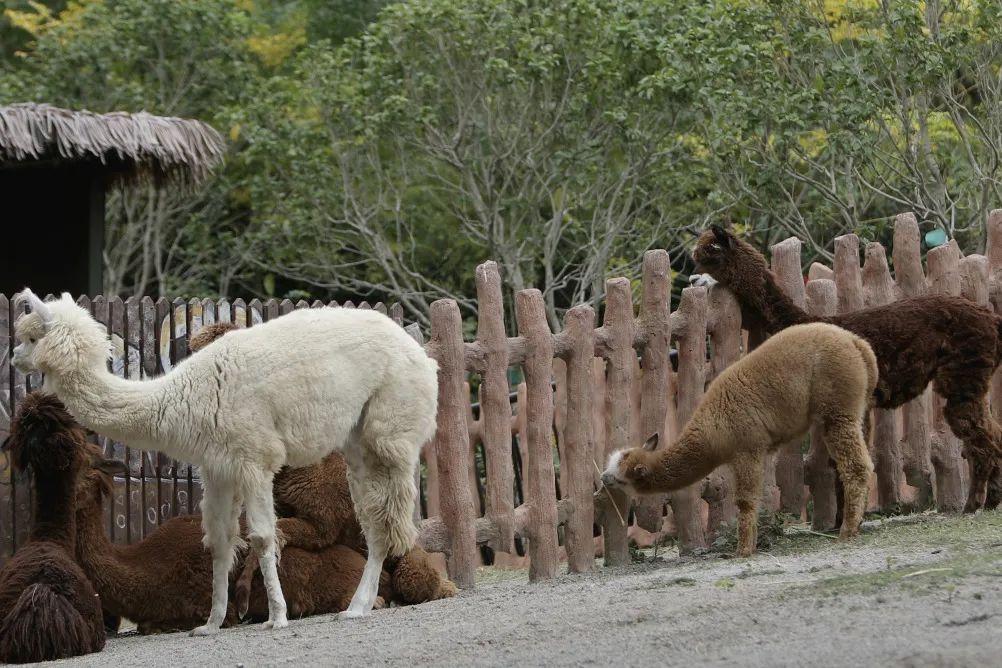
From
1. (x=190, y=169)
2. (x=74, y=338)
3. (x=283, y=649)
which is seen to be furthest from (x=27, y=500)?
(x=190, y=169)

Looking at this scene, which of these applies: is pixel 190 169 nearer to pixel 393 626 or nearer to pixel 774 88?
pixel 774 88

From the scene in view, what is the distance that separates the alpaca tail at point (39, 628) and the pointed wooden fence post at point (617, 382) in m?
3.11

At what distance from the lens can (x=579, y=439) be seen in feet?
26.3

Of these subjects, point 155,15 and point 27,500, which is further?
point 155,15

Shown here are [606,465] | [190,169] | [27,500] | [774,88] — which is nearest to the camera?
[27,500]

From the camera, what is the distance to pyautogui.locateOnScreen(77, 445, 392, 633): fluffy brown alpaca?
265 inches

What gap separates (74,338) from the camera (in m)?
6.17

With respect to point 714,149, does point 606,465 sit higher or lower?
lower

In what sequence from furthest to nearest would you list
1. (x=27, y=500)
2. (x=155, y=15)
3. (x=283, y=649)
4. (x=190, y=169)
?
(x=155, y=15) → (x=190, y=169) → (x=27, y=500) → (x=283, y=649)

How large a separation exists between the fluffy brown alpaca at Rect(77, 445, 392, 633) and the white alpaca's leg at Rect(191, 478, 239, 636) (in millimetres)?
287

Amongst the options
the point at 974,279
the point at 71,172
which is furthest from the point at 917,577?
the point at 71,172

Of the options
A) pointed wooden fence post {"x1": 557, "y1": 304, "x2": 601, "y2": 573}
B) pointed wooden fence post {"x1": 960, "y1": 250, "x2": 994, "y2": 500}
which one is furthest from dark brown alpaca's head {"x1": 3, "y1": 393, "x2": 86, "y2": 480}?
pointed wooden fence post {"x1": 960, "y1": 250, "x2": 994, "y2": 500}

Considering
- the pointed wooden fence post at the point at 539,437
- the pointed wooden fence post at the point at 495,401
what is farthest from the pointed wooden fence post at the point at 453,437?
the pointed wooden fence post at the point at 539,437

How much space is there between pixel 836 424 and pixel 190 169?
6.22 metres
